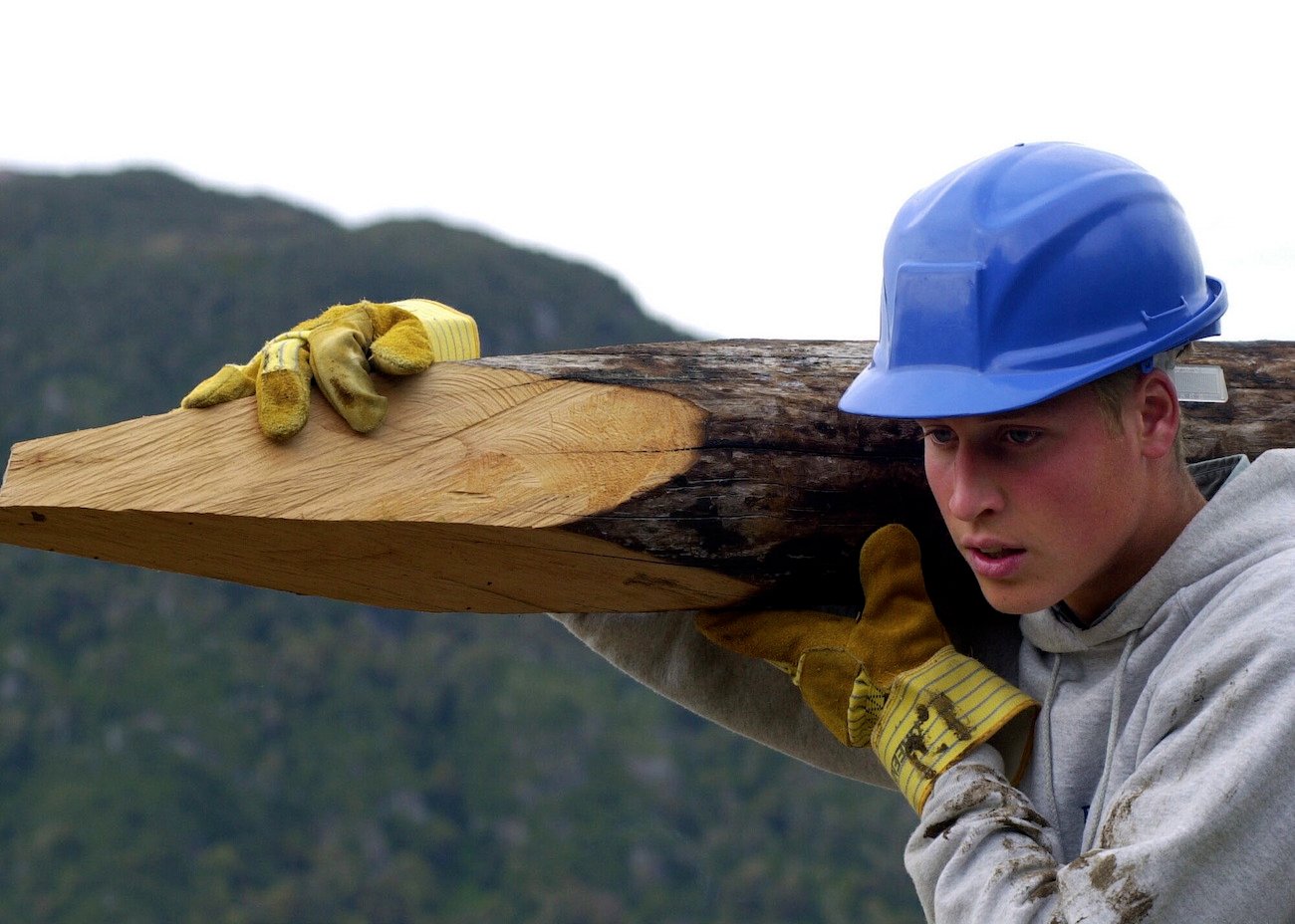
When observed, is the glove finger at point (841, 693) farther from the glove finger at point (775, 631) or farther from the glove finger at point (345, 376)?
the glove finger at point (345, 376)

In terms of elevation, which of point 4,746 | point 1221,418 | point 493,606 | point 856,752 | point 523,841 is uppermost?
point 1221,418

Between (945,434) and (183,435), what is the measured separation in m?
1.22

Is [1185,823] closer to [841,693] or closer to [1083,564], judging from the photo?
[1083,564]

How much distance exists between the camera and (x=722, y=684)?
108 inches

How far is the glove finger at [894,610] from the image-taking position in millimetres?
2229

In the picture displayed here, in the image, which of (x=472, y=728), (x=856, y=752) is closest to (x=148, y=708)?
(x=472, y=728)

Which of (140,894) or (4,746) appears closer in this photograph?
(140,894)

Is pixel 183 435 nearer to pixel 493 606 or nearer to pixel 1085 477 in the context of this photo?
pixel 493 606

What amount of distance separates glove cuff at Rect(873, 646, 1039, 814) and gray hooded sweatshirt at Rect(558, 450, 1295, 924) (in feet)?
0.11

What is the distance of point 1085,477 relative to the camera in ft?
6.17

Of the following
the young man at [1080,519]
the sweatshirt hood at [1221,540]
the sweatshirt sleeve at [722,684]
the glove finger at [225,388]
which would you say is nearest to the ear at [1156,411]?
the young man at [1080,519]

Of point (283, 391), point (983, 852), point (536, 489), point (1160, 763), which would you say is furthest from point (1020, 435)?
point (283, 391)

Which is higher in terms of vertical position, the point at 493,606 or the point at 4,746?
the point at 493,606

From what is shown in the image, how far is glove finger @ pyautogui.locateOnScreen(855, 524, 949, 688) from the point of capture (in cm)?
223
